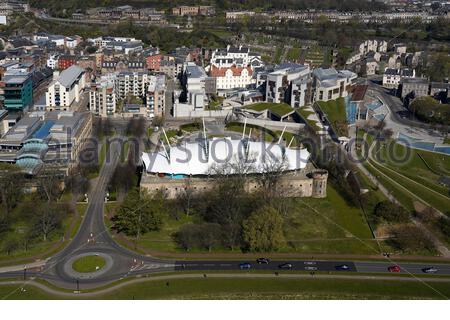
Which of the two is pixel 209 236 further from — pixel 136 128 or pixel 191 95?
pixel 191 95

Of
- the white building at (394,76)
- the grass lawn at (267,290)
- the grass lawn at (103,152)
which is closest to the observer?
the grass lawn at (267,290)

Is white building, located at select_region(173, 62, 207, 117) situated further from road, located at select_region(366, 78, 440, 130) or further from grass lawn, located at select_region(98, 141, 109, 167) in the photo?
road, located at select_region(366, 78, 440, 130)

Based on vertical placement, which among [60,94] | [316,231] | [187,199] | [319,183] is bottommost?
[316,231]

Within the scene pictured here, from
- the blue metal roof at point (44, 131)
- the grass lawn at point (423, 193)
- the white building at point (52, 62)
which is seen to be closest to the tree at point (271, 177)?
the grass lawn at point (423, 193)

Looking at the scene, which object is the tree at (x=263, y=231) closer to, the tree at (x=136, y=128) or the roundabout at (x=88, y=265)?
the roundabout at (x=88, y=265)

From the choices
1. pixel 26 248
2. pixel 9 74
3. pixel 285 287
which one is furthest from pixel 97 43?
pixel 285 287

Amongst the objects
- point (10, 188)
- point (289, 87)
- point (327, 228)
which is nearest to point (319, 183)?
point (327, 228)

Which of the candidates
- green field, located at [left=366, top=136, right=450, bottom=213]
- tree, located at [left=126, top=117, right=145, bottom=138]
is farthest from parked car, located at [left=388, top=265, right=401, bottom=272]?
tree, located at [left=126, top=117, right=145, bottom=138]
